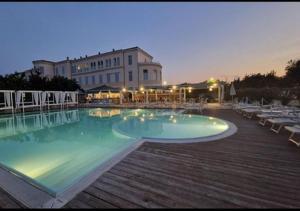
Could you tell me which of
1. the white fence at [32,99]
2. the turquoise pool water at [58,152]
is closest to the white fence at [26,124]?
the turquoise pool water at [58,152]

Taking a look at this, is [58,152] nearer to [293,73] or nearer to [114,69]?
[114,69]

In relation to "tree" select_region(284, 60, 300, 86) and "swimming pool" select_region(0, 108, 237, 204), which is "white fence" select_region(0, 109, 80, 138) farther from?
"tree" select_region(284, 60, 300, 86)

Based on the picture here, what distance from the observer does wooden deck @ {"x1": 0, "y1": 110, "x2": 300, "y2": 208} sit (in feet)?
6.73

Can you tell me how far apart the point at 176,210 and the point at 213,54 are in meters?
20.8

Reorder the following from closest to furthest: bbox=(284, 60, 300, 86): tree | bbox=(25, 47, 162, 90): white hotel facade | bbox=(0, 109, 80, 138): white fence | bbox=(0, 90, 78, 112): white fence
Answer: bbox=(0, 109, 80, 138): white fence
bbox=(0, 90, 78, 112): white fence
bbox=(284, 60, 300, 86): tree
bbox=(25, 47, 162, 90): white hotel facade

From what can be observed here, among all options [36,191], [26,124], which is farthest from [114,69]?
[36,191]

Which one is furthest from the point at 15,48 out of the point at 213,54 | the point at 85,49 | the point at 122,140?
the point at 122,140

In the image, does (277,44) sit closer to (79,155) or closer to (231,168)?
(231,168)

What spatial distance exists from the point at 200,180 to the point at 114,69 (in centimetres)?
2613

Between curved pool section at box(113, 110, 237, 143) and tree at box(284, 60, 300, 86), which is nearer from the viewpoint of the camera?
curved pool section at box(113, 110, 237, 143)

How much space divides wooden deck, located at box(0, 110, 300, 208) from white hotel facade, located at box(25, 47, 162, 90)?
19.9 metres

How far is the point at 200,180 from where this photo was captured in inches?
101

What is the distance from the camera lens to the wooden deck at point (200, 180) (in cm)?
205

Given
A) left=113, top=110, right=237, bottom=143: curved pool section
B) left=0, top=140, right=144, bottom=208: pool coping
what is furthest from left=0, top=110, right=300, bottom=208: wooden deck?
left=113, top=110, right=237, bottom=143: curved pool section
